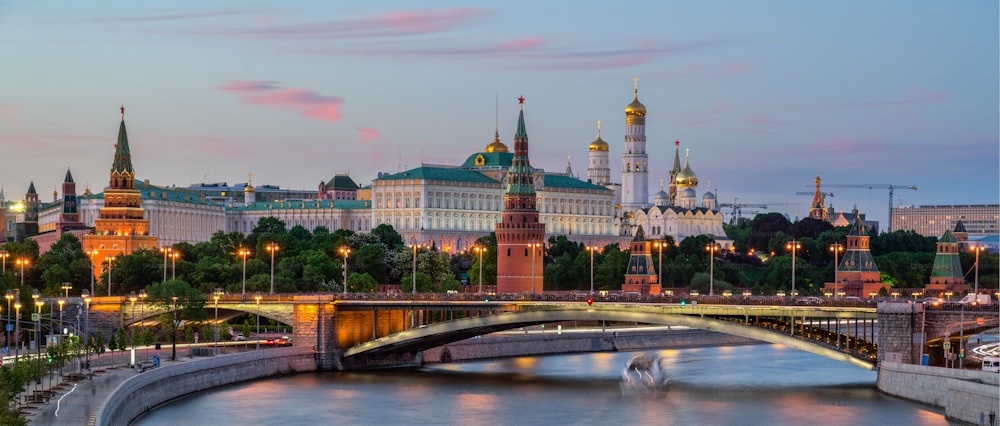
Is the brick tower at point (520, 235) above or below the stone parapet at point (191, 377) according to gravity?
above

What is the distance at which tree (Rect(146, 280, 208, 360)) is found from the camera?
113375 mm

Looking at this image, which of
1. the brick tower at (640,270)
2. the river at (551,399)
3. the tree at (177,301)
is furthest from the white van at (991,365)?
the brick tower at (640,270)

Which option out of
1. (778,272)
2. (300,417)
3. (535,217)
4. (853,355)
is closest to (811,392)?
(853,355)

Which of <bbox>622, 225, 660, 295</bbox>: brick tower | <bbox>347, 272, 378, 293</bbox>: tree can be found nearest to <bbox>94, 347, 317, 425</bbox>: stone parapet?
<bbox>347, 272, 378, 293</bbox>: tree

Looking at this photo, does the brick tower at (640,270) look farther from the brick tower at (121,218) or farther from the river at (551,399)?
the river at (551,399)

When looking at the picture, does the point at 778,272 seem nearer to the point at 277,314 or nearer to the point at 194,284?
the point at 194,284

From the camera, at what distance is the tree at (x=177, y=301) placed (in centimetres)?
11338

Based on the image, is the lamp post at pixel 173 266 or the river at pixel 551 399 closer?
the river at pixel 551 399

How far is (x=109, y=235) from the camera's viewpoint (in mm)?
180125

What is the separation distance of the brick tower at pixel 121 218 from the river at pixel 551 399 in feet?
245

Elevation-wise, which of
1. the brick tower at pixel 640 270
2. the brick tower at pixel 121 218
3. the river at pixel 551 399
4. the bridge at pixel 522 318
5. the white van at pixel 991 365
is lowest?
the river at pixel 551 399

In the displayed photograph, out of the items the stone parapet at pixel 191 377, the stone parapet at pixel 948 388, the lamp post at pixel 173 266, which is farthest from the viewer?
the lamp post at pixel 173 266

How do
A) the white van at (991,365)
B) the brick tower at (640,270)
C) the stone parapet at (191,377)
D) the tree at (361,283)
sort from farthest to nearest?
the brick tower at (640,270), the tree at (361,283), the white van at (991,365), the stone parapet at (191,377)

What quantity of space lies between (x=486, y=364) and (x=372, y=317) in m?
9.19
